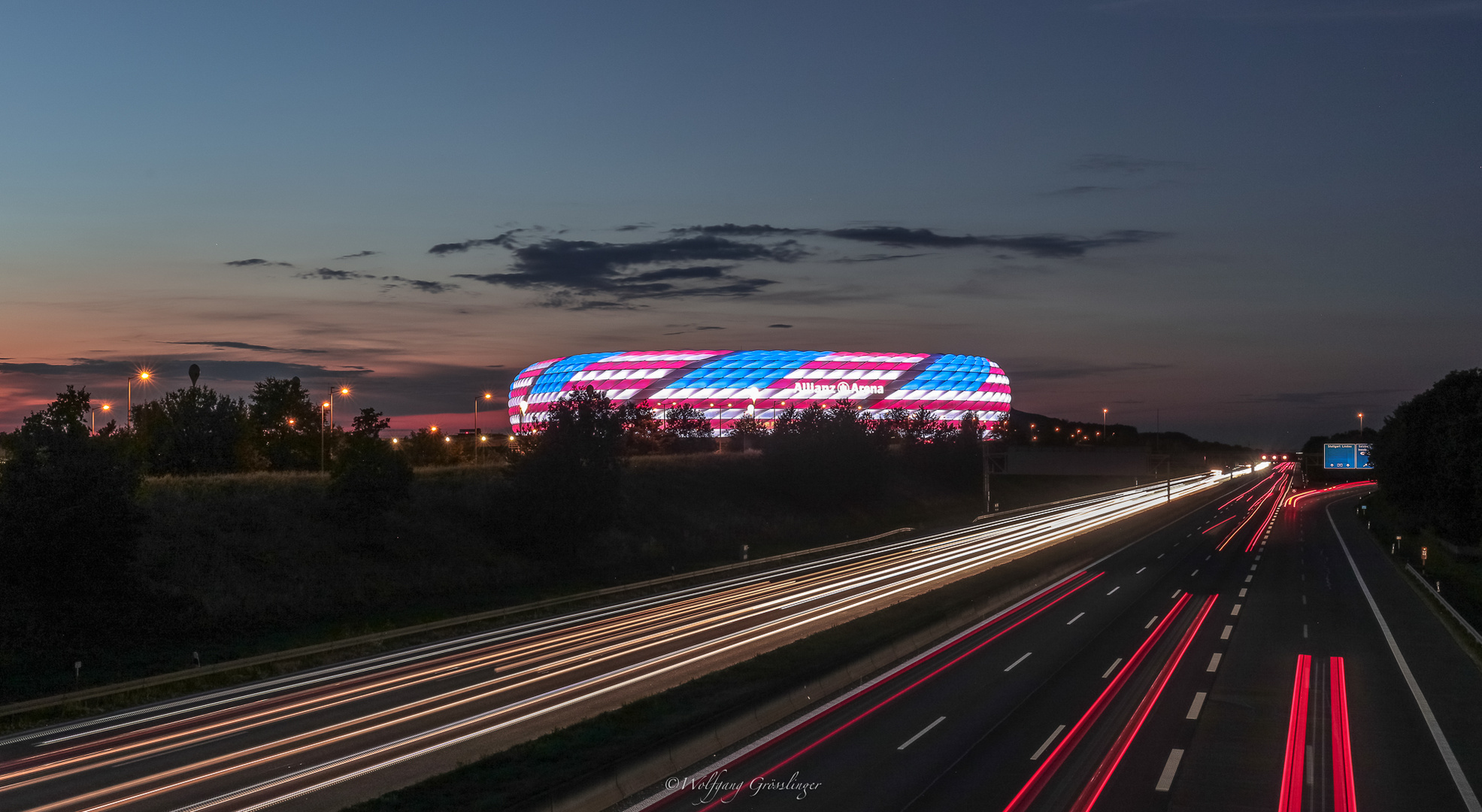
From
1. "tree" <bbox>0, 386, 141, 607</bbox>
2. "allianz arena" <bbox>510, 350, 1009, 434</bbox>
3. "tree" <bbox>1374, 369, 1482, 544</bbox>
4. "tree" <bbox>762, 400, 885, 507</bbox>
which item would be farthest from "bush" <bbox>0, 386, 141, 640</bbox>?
"allianz arena" <bbox>510, 350, 1009, 434</bbox>

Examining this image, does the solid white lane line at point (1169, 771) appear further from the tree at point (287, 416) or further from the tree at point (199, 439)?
the tree at point (287, 416)

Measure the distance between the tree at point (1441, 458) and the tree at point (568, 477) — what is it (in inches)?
1753

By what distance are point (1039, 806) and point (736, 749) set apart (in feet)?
16.3

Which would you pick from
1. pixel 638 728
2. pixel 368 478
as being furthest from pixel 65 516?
pixel 638 728

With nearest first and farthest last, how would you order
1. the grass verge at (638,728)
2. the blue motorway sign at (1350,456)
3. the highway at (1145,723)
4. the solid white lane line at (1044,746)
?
the grass verge at (638,728) → the highway at (1145,723) → the solid white lane line at (1044,746) → the blue motorway sign at (1350,456)

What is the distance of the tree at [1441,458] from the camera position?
197 ft

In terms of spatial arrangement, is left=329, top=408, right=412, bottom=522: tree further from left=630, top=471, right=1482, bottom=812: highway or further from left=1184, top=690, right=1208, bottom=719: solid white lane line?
left=1184, top=690, right=1208, bottom=719: solid white lane line

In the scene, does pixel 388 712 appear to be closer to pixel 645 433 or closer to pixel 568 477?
pixel 568 477

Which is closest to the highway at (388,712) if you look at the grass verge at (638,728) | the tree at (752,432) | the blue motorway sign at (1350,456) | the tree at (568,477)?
the grass verge at (638,728)

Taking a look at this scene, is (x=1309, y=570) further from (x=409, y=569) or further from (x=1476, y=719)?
(x=409, y=569)

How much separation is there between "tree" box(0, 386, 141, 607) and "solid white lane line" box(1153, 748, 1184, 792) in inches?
1241

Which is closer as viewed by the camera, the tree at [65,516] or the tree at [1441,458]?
the tree at [65,516]

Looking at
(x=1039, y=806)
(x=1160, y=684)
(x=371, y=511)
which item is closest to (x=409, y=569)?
(x=371, y=511)

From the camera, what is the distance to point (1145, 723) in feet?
61.7
